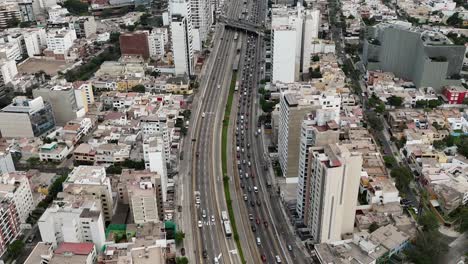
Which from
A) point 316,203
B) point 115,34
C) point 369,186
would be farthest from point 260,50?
point 316,203

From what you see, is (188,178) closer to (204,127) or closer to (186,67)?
(204,127)

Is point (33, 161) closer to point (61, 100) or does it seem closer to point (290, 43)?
point (61, 100)

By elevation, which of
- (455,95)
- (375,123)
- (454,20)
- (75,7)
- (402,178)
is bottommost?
(402,178)

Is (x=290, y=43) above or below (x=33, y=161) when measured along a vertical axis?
above

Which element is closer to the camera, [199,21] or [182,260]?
[182,260]

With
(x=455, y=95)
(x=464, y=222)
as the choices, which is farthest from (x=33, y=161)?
(x=455, y=95)

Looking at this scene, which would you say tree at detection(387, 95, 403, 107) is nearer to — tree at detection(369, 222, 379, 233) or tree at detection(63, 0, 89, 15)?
tree at detection(369, 222, 379, 233)
